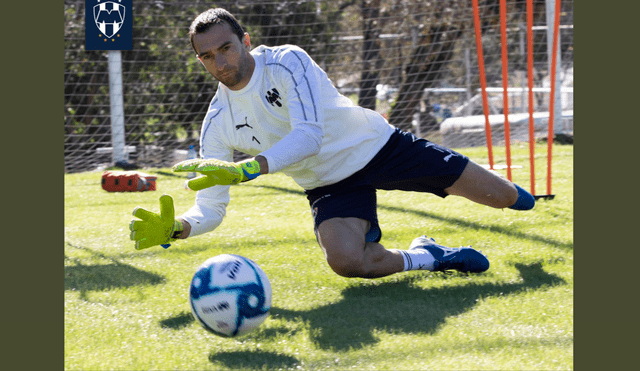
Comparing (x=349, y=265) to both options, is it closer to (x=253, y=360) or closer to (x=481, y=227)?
(x=253, y=360)

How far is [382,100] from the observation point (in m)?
12.5

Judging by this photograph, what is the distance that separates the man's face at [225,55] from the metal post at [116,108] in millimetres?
7032

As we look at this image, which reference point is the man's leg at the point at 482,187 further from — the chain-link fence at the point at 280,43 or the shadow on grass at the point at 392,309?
the chain-link fence at the point at 280,43

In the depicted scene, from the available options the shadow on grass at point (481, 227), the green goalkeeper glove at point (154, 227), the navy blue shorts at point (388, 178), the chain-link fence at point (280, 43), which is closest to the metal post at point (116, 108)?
the chain-link fence at point (280, 43)

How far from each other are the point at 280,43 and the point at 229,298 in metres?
9.58

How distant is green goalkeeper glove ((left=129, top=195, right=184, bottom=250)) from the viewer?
2.98 metres

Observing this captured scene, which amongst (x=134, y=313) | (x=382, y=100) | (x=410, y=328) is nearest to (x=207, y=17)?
(x=134, y=313)

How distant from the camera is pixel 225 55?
3037 mm

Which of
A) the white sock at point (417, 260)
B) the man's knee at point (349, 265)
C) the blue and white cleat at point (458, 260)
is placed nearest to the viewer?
the man's knee at point (349, 265)

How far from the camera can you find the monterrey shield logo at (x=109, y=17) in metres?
8.72

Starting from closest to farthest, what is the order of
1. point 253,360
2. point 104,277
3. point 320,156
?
point 253,360 → point 320,156 → point 104,277

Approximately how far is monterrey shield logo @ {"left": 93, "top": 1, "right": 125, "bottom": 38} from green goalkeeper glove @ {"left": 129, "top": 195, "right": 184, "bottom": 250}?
6559 mm

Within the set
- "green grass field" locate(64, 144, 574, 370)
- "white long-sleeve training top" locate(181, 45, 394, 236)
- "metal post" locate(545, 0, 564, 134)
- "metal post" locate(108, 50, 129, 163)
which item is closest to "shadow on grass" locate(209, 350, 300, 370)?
"green grass field" locate(64, 144, 574, 370)

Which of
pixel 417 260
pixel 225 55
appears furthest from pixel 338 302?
pixel 225 55
